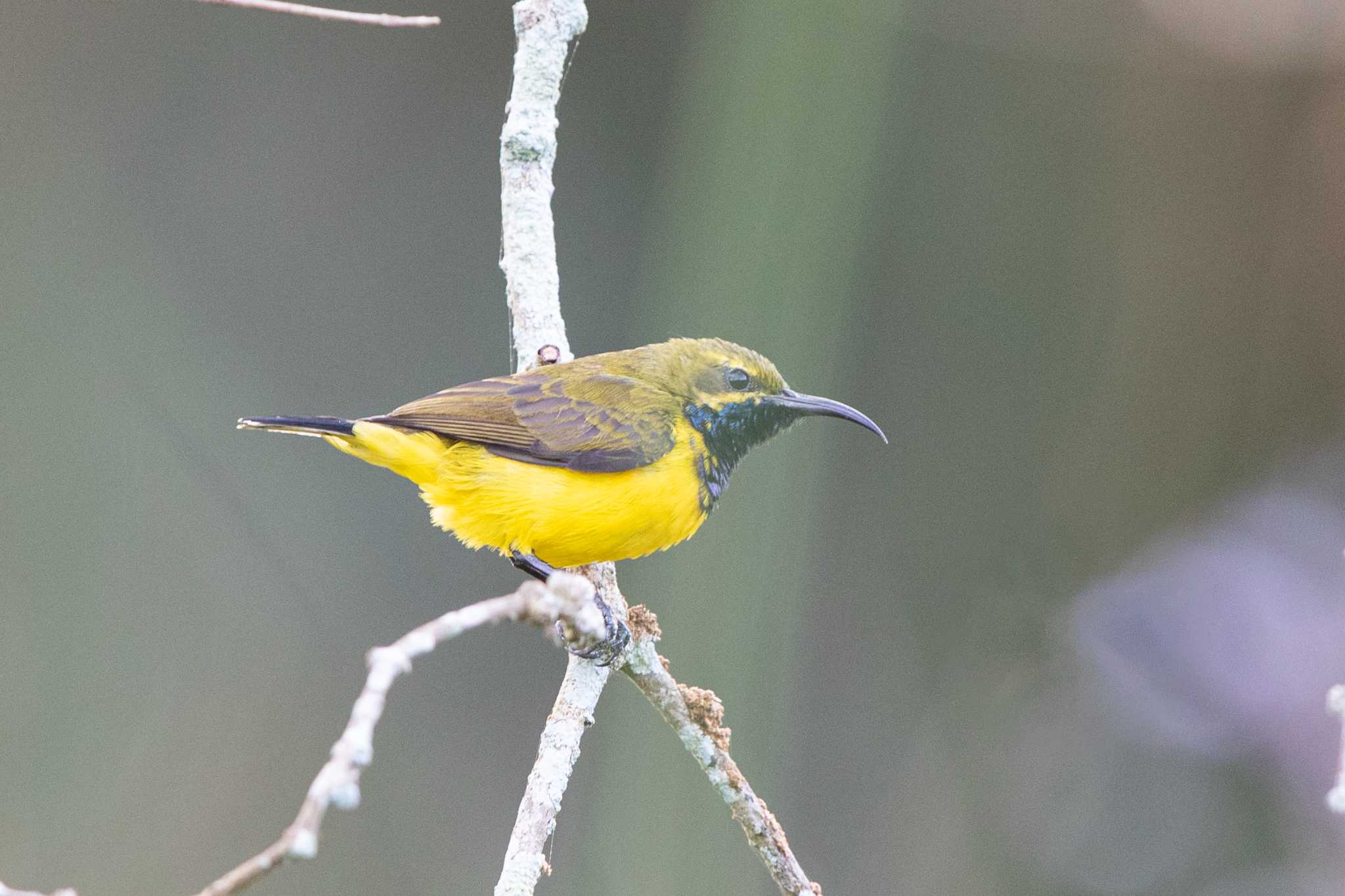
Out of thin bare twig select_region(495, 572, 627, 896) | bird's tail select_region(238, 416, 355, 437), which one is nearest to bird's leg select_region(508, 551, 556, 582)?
thin bare twig select_region(495, 572, 627, 896)

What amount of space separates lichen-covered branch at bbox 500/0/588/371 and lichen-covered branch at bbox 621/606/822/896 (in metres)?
1.32

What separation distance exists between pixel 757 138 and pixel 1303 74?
2549mm

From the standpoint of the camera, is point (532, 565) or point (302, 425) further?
point (532, 565)

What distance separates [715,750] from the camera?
3.13 m

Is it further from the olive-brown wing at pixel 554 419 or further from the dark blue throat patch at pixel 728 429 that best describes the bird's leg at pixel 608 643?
the dark blue throat patch at pixel 728 429

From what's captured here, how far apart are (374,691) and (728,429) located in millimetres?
2484

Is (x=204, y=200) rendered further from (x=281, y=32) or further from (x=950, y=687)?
(x=950, y=687)

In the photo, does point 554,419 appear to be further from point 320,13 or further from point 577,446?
point 320,13

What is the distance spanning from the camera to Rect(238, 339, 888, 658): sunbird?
3551 mm

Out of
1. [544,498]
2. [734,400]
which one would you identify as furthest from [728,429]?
[544,498]

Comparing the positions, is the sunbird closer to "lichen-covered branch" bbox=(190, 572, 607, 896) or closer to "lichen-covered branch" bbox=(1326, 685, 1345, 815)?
"lichen-covered branch" bbox=(190, 572, 607, 896)

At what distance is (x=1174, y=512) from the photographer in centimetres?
572

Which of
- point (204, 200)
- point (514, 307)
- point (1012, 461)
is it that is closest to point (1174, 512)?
point (1012, 461)

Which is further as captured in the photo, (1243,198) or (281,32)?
(281,32)
